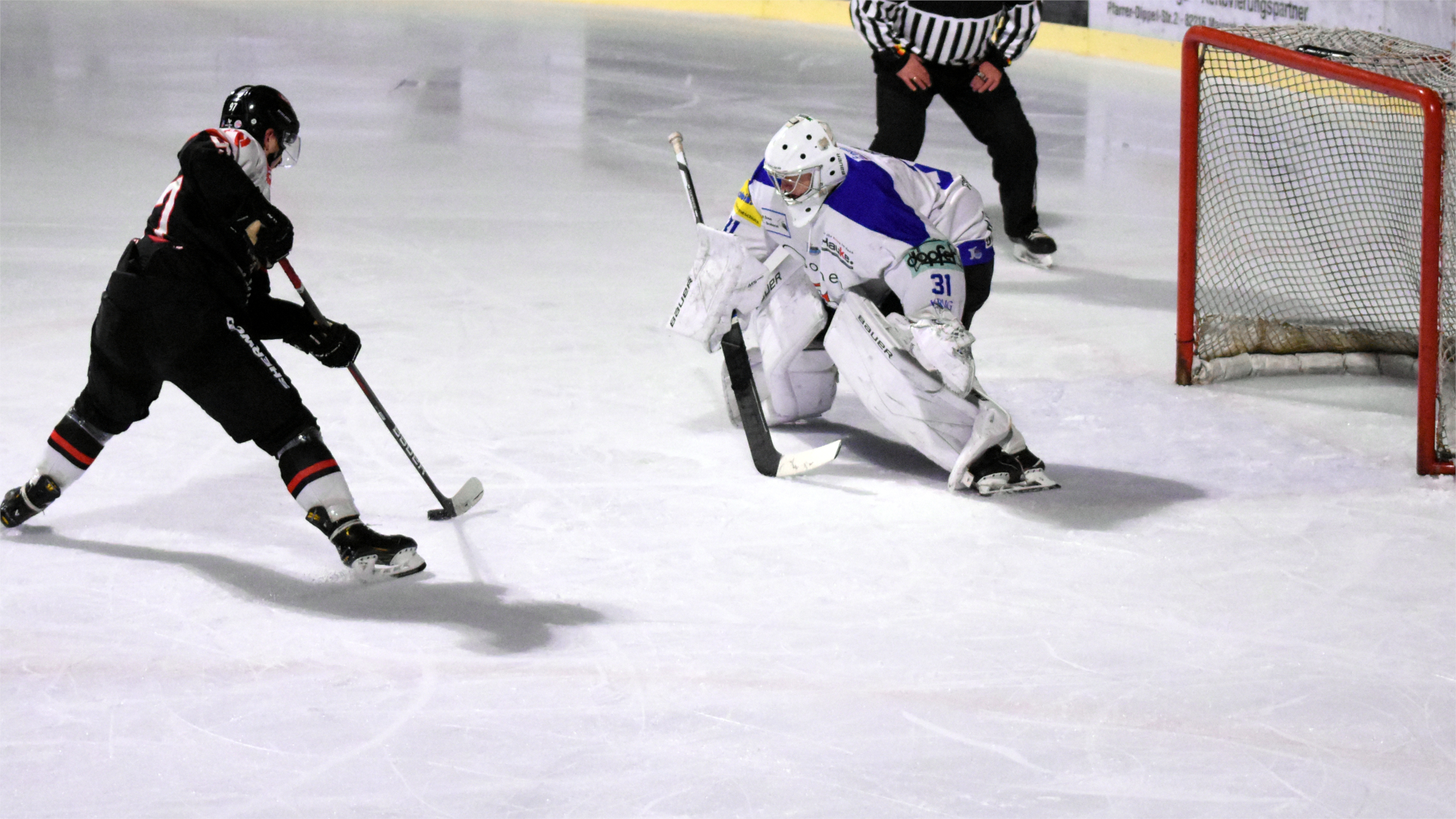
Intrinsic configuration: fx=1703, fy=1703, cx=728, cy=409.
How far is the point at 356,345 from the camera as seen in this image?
3166 mm

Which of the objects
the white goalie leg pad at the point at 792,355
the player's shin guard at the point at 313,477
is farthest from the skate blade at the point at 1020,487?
the player's shin guard at the point at 313,477

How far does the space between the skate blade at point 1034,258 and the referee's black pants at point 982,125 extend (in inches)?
2.4

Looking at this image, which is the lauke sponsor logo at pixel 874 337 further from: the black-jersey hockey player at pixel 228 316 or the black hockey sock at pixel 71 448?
the black hockey sock at pixel 71 448

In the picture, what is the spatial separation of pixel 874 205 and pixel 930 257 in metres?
0.16

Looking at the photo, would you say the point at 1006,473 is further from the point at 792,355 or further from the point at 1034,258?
the point at 1034,258

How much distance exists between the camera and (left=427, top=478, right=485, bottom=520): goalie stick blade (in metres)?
3.47

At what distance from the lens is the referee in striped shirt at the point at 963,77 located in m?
5.47

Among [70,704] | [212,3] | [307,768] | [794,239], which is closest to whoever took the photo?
[307,768]

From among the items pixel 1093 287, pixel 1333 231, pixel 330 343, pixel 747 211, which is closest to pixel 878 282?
pixel 747 211

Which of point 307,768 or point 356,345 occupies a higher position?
point 356,345

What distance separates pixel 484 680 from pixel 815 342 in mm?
1477

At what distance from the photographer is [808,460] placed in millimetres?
3717

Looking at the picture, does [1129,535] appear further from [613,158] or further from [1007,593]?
[613,158]

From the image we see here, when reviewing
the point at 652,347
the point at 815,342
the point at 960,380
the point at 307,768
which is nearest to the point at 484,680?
the point at 307,768
